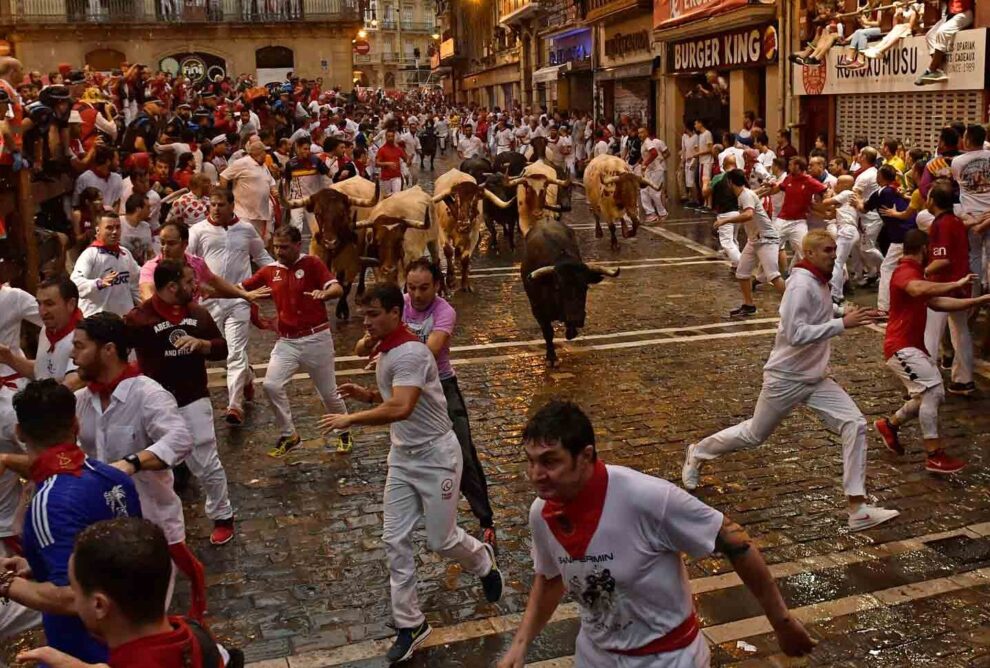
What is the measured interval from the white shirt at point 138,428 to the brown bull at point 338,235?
757 centimetres

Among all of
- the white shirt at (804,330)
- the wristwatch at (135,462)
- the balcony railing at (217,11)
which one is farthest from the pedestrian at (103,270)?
the balcony railing at (217,11)

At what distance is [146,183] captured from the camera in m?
13.4

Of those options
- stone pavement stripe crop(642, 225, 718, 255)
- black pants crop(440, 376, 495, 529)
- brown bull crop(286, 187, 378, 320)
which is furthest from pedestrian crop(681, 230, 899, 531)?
stone pavement stripe crop(642, 225, 718, 255)

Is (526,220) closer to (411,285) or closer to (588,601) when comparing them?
(411,285)

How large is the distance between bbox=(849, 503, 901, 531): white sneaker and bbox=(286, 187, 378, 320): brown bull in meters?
7.66

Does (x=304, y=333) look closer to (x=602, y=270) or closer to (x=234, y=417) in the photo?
(x=234, y=417)

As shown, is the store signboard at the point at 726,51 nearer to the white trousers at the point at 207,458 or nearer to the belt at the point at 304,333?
the belt at the point at 304,333

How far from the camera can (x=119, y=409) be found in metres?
5.21

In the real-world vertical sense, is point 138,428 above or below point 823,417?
above

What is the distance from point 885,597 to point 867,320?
1554 mm

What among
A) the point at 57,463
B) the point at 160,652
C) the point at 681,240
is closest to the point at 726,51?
the point at 681,240

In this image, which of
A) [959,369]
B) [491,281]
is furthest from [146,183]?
[959,369]

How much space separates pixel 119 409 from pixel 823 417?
4336 mm

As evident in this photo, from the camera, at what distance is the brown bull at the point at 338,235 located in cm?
1307
